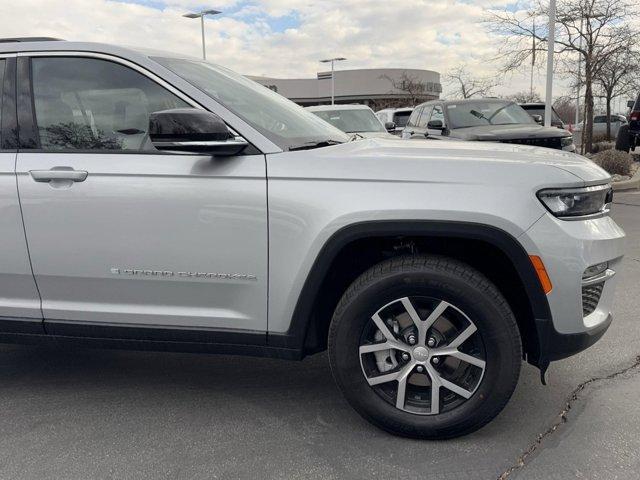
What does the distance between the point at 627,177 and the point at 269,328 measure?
38.2ft

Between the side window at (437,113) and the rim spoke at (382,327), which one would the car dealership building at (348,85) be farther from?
the rim spoke at (382,327)

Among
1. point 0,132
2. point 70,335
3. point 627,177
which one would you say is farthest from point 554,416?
point 627,177

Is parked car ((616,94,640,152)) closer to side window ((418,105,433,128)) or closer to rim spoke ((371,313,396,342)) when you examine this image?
side window ((418,105,433,128))

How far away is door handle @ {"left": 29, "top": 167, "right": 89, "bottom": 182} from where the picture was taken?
2802mm

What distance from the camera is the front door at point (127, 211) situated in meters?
2.71

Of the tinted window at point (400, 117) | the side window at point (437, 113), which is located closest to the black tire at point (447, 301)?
the side window at point (437, 113)

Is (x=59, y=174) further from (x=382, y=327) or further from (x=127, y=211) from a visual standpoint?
(x=382, y=327)

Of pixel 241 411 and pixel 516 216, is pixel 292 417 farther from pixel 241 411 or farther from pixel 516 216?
pixel 516 216

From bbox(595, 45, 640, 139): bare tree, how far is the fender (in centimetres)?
1517

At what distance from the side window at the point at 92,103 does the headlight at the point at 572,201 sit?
5.76 feet

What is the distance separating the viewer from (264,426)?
299 centimetres

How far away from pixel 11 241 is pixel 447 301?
2097mm

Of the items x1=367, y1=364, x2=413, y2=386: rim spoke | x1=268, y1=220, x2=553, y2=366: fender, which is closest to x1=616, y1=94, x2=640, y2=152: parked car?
x1=268, y1=220, x2=553, y2=366: fender

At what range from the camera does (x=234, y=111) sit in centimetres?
286
